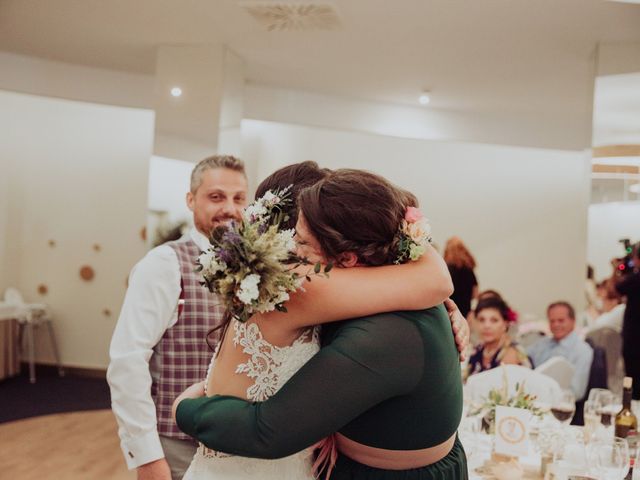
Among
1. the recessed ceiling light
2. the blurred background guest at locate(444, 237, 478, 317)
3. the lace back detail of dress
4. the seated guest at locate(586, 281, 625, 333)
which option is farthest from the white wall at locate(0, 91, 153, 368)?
the lace back detail of dress

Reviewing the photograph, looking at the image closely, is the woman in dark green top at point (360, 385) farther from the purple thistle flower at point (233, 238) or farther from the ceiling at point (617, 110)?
the ceiling at point (617, 110)

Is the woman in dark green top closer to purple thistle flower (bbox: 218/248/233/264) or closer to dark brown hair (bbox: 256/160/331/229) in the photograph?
purple thistle flower (bbox: 218/248/233/264)

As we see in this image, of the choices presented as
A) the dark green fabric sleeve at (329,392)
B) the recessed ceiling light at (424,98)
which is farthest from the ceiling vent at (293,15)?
the dark green fabric sleeve at (329,392)

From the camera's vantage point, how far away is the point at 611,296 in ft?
16.7

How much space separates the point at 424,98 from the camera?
748 centimetres

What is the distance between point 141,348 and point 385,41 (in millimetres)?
4134

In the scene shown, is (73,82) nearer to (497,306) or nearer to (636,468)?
(497,306)

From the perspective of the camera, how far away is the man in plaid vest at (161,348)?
6.77 feet

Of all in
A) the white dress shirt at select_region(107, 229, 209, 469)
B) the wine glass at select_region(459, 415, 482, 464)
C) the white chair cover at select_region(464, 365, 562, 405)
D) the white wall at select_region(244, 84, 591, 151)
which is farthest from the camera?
the white wall at select_region(244, 84, 591, 151)

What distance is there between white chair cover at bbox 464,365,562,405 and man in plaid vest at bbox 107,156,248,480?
1.69 m

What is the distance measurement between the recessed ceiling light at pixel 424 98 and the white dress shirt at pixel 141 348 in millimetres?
5604

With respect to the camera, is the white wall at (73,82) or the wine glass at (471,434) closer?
the wine glass at (471,434)

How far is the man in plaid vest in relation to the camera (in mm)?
2064

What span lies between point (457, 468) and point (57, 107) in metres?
8.31
